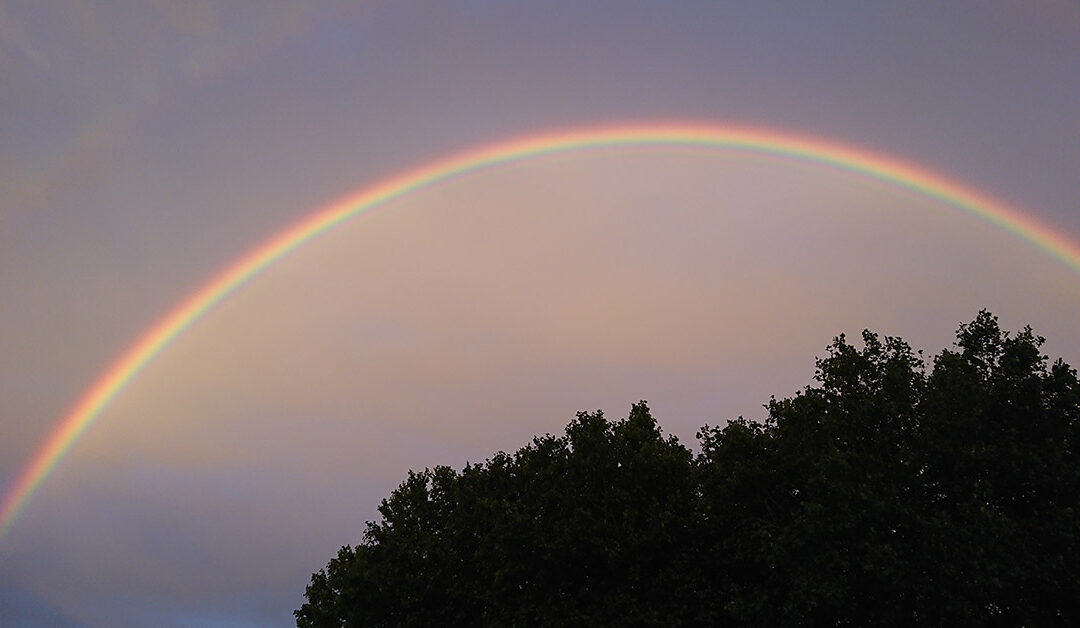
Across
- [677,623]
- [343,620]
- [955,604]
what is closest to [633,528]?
[677,623]

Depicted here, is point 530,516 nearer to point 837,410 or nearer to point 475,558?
A: point 475,558

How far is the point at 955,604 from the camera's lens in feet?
84.3

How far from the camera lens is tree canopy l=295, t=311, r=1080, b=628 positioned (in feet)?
87.5

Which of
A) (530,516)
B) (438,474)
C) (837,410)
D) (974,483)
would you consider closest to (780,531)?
(837,410)

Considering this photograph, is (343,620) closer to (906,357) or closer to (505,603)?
(505,603)

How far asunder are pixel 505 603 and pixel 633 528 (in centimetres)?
652

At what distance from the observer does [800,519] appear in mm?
28500

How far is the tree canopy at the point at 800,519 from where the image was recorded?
26672 mm

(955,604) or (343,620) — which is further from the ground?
(343,620)

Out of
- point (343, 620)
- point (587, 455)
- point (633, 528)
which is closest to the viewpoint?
point (633, 528)

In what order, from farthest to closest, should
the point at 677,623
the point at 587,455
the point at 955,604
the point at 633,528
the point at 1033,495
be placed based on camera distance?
the point at 587,455 < the point at 633,528 < the point at 677,623 < the point at 1033,495 < the point at 955,604

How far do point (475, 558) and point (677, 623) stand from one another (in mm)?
9589

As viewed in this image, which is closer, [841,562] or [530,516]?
[841,562]

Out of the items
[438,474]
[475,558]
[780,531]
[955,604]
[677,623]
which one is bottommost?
[955,604]
